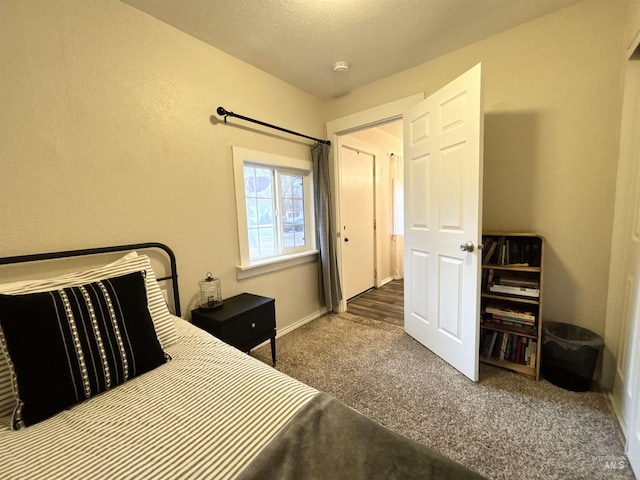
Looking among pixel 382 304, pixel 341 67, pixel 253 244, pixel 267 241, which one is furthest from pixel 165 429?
pixel 382 304

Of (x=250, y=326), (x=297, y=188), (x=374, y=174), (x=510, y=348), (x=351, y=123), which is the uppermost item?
(x=351, y=123)

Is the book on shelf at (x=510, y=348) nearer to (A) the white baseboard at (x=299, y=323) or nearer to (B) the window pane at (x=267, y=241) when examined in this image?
(A) the white baseboard at (x=299, y=323)

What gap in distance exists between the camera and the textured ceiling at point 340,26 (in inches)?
64.3

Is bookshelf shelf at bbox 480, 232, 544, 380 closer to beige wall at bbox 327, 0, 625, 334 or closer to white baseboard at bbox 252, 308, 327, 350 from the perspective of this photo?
beige wall at bbox 327, 0, 625, 334

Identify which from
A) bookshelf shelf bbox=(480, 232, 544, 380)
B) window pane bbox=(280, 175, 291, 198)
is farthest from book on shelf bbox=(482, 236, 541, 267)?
window pane bbox=(280, 175, 291, 198)

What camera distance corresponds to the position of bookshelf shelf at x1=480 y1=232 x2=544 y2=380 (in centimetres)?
183

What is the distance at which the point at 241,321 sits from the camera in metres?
1.86

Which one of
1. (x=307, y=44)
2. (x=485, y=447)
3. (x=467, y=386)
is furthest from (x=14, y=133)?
(x=467, y=386)

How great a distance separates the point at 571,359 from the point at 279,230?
2384mm

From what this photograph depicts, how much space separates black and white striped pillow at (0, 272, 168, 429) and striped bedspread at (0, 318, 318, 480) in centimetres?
5

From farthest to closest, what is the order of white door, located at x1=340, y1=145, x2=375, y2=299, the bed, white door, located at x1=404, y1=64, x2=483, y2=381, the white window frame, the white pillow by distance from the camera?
white door, located at x1=340, y1=145, x2=375, y2=299 → the white window frame → white door, located at x1=404, y1=64, x2=483, y2=381 → the white pillow → the bed

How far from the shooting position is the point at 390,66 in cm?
237

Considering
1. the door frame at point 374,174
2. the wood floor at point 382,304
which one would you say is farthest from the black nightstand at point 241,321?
the door frame at point 374,174

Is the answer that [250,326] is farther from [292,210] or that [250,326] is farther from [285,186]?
[285,186]
